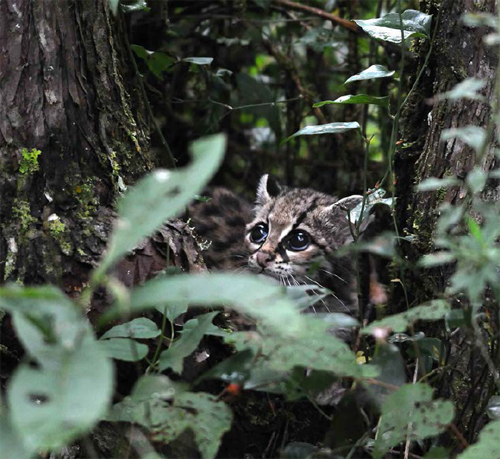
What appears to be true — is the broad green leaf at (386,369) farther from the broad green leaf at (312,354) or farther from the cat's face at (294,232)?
the cat's face at (294,232)

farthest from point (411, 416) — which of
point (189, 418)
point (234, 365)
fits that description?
point (189, 418)

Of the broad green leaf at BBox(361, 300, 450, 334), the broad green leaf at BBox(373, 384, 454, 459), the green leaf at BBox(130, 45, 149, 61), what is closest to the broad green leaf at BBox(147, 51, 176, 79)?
the green leaf at BBox(130, 45, 149, 61)

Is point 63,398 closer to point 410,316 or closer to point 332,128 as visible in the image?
point 410,316

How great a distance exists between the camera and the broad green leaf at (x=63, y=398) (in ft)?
4.06

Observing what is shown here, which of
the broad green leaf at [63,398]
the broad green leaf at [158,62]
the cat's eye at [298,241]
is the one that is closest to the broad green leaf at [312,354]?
the broad green leaf at [63,398]

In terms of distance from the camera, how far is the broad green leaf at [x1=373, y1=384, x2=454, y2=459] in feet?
6.50

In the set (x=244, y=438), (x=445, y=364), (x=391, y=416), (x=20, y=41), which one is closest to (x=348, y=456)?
(x=391, y=416)

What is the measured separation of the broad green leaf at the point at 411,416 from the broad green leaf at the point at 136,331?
0.75 metres

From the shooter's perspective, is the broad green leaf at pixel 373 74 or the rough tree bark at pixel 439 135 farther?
the rough tree bark at pixel 439 135

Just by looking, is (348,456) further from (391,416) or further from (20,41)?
(20,41)

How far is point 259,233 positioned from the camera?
4.66m

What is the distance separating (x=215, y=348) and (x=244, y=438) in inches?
15.2

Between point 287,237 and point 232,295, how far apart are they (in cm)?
323

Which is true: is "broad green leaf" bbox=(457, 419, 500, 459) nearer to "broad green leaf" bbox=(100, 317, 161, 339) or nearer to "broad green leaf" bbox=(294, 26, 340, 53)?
"broad green leaf" bbox=(100, 317, 161, 339)
